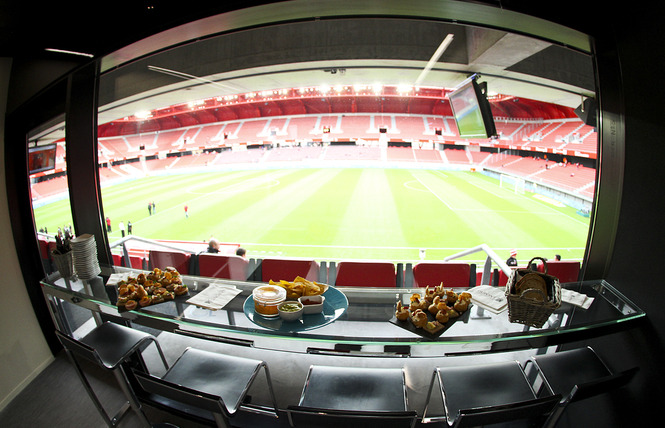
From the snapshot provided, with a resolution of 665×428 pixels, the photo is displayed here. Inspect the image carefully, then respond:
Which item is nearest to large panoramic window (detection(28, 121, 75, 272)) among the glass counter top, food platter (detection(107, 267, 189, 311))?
food platter (detection(107, 267, 189, 311))

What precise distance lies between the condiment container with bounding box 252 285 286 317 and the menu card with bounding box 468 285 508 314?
1198 mm

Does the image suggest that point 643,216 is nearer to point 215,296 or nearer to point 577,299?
point 577,299

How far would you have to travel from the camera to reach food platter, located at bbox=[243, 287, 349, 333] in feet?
4.70

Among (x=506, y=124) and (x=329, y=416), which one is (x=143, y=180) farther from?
(x=506, y=124)

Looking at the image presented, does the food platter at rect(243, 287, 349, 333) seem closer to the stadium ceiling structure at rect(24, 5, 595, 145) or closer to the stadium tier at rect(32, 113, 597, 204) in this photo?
the stadium ceiling structure at rect(24, 5, 595, 145)

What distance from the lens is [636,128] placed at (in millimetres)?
1634

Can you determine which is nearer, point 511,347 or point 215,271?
point 511,347

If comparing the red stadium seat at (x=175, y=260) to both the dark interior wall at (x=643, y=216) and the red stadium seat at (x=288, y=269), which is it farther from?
the dark interior wall at (x=643, y=216)

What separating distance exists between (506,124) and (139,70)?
81.1ft

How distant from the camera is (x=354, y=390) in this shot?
5.22 feet

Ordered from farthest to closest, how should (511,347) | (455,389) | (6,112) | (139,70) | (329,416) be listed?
(139,70) → (6,112) → (455,389) → (511,347) → (329,416)

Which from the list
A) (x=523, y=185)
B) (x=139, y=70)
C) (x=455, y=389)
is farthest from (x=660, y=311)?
(x=523, y=185)

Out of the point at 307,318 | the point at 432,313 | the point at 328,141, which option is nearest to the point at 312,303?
the point at 307,318

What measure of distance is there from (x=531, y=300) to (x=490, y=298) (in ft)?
0.99
